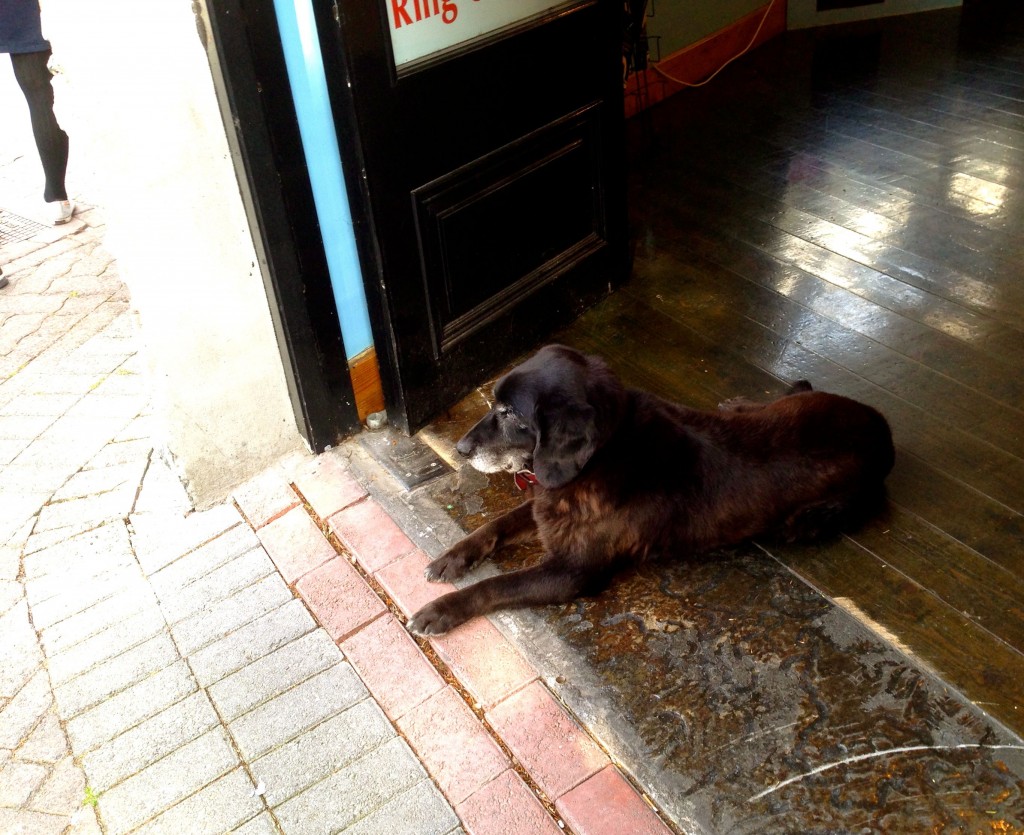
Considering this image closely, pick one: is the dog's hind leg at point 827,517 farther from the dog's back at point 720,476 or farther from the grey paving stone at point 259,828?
the grey paving stone at point 259,828

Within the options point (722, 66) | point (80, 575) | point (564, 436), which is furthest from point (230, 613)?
point (722, 66)

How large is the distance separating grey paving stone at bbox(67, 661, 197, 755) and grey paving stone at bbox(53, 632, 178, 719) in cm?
3

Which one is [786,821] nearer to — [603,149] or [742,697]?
[742,697]

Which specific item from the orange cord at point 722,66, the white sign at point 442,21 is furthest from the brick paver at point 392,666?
the orange cord at point 722,66

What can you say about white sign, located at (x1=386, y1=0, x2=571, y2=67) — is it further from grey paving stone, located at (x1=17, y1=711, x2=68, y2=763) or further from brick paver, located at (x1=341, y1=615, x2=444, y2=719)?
grey paving stone, located at (x1=17, y1=711, x2=68, y2=763)

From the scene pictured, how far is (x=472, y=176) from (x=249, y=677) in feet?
6.09

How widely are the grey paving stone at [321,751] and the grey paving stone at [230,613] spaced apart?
503 mm

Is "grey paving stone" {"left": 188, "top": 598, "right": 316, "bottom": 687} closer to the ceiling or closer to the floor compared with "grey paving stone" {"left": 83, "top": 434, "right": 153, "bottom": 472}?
closer to the floor

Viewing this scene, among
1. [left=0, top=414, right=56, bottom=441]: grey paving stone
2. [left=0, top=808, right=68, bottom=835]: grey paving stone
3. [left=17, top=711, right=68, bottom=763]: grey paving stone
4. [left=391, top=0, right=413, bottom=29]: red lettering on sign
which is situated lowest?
[left=0, top=808, right=68, bottom=835]: grey paving stone

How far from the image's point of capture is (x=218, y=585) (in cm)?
A: 294

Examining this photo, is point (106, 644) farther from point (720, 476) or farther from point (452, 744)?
point (720, 476)

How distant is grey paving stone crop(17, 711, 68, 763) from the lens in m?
2.47

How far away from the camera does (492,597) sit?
267cm

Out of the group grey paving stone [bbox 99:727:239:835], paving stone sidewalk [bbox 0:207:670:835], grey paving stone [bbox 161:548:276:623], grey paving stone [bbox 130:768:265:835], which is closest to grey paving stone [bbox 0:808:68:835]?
paving stone sidewalk [bbox 0:207:670:835]
